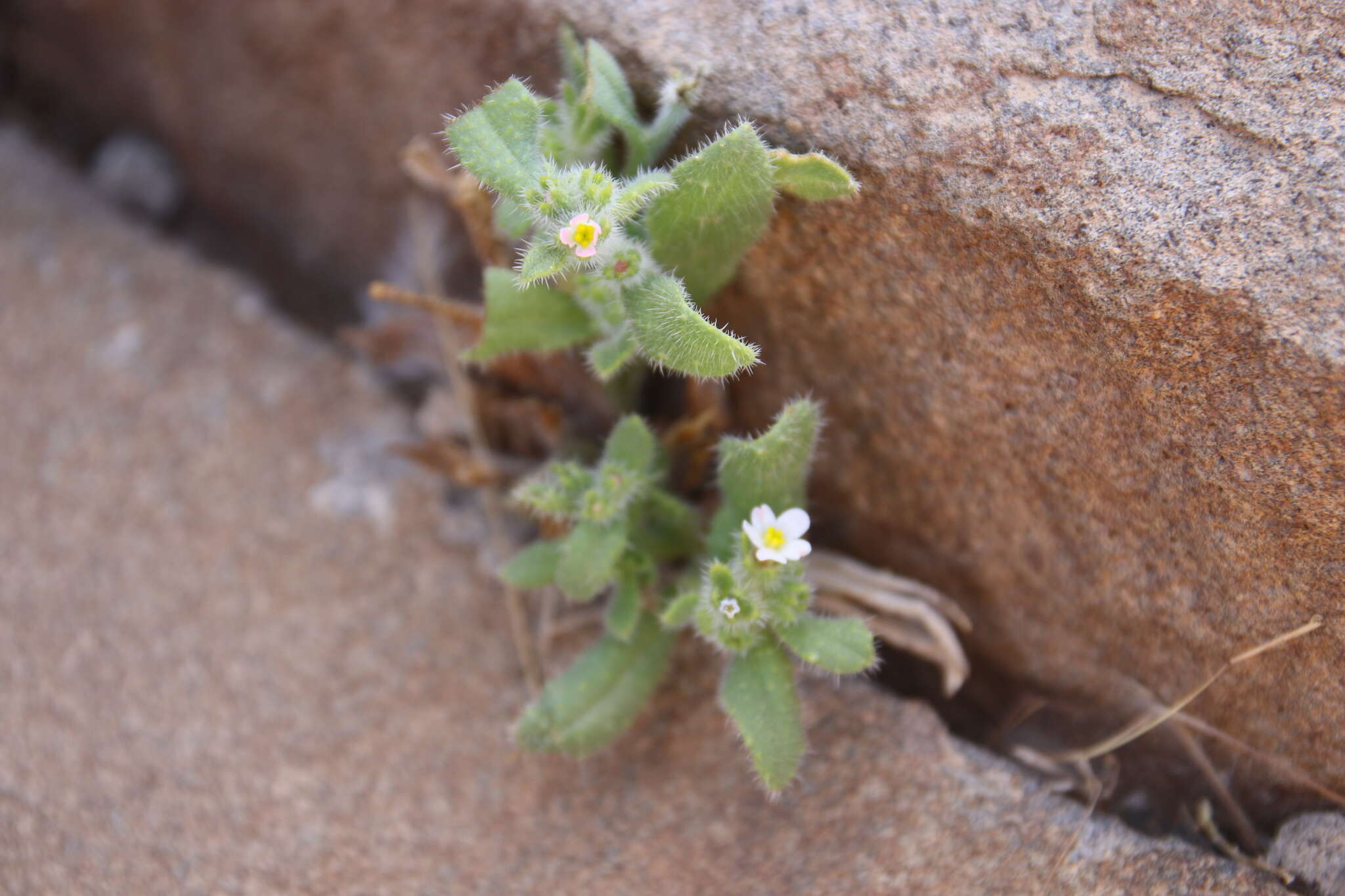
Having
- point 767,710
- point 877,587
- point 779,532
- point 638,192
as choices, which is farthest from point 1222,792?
point 638,192

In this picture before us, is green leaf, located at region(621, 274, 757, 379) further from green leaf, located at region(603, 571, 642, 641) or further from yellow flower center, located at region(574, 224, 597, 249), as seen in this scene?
green leaf, located at region(603, 571, 642, 641)

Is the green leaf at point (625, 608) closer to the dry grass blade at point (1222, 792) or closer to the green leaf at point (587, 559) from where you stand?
the green leaf at point (587, 559)

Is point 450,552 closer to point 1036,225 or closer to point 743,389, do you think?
point 743,389

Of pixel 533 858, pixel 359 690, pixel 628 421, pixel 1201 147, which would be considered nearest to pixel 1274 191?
pixel 1201 147

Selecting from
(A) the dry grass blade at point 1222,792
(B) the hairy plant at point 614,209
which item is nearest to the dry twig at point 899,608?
(A) the dry grass blade at point 1222,792

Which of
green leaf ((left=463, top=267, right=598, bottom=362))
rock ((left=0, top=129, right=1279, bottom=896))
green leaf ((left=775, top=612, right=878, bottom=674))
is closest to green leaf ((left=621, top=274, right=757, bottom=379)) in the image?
green leaf ((left=463, top=267, right=598, bottom=362))

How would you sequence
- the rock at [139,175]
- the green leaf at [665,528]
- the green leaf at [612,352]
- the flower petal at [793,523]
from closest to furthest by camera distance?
the flower petal at [793,523] < the green leaf at [612,352] < the green leaf at [665,528] < the rock at [139,175]
